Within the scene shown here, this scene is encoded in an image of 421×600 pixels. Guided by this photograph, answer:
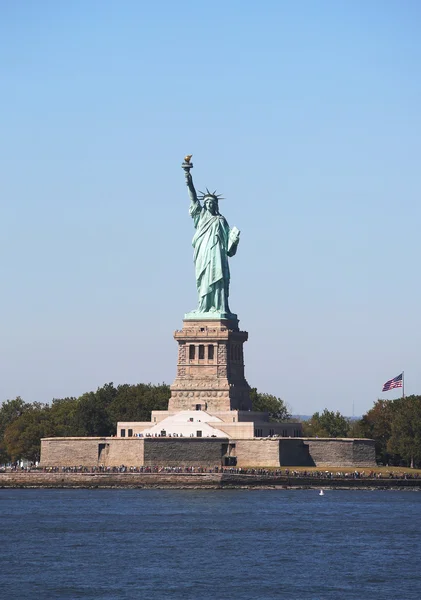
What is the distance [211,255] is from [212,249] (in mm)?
466

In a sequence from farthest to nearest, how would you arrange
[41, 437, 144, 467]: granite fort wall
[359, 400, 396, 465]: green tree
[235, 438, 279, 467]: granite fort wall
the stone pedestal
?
1. [359, 400, 396, 465]: green tree
2. the stone pedestal
3. [41, 437, 144, 467]: granite fort wall
4. [235, 438, 279, 467]: granite fort wall

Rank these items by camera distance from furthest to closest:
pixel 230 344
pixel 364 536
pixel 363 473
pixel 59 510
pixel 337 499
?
1. pixel 230 344
2. pixel 363 473
3. pixel 337 499
4. pixel 59 510
5. pixel 364 536

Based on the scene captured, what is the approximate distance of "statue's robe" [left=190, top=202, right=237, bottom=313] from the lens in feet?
401

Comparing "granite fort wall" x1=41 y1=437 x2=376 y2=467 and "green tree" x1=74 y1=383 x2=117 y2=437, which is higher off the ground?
"green tree" x1=74 y1=383 x2=117 y2=437

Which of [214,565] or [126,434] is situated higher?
[126,434]

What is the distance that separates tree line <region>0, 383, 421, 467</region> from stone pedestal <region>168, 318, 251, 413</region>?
30.9 feet

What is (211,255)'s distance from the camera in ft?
402

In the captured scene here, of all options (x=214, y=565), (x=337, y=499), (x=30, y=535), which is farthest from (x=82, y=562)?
(x=337, y=499)

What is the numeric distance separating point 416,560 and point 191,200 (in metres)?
56.0

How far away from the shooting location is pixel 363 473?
373 ft

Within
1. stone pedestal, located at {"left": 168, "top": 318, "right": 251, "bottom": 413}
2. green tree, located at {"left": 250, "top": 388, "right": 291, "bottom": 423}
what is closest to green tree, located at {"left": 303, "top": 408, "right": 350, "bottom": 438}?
green tree, located at {"left": 250, "top": 388, "right": 291, "bottom": 423}

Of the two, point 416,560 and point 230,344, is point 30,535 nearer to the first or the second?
point 416,560

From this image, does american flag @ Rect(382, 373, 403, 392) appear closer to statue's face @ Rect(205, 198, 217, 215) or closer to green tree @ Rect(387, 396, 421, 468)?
green tree @ Rect(387, 396, 421, 468)

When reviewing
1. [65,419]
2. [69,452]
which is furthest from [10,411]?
[69,452]
